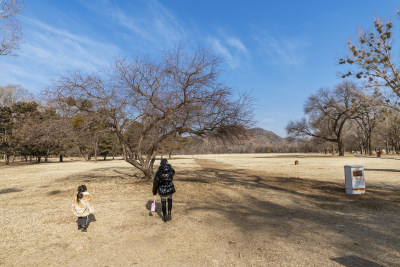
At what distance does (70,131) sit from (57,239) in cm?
610

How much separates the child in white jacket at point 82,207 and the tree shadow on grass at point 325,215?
3096mm

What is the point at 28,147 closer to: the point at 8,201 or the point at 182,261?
the point at 8,201

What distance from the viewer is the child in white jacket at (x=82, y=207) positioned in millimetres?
5466

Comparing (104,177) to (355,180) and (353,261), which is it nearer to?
(355,180)

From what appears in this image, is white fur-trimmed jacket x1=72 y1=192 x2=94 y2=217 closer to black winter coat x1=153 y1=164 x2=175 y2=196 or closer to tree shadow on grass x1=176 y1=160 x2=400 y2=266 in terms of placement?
black winter coat x1=153 y1=164 x2=175 y2=196

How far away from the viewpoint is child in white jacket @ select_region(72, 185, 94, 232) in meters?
5.47

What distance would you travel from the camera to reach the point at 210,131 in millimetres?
11469

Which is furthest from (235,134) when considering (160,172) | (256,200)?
(160,172)

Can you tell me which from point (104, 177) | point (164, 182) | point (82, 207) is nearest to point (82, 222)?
point (82, 207)

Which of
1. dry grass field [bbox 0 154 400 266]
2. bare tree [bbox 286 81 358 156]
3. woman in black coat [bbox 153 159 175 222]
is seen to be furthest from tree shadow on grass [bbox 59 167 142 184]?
bare tree [bbox 286 81 358 156]

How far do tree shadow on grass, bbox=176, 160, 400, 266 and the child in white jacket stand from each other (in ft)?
10.2

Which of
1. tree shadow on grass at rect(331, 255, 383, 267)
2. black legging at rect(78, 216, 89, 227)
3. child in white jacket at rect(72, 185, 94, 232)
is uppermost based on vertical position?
child in white jacket at rect(72, 185, 94, 232)

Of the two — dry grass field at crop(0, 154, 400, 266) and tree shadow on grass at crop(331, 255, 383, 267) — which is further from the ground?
tree shadow on grass at crop(331, 255, 383, 267)

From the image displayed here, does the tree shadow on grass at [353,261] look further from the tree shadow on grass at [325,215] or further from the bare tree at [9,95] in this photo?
the bare tree at [9,95]
